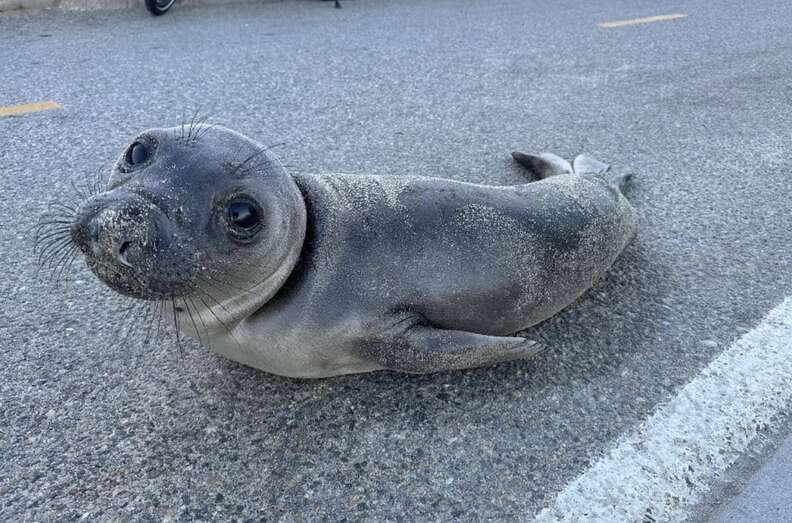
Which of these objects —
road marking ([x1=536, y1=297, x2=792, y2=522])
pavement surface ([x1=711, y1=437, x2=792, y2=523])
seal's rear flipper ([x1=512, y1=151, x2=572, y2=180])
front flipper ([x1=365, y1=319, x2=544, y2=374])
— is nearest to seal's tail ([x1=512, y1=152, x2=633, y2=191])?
seal's rear flipper ([x1=512, y1=151, x2=572, y2=180])

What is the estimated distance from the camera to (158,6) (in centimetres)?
739

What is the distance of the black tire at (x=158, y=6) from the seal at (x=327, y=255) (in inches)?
238

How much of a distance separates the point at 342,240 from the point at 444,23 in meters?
6.32

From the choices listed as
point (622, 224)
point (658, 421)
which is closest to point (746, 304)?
point (622, 224)

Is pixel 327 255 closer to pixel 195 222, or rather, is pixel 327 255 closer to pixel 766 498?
pixel 195 222

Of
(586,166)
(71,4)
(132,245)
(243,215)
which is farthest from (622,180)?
(71,4)

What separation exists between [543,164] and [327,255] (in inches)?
74.1

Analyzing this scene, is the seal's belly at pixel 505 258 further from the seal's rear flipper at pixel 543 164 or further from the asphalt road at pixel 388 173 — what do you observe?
the seal's rear flipper at pixel 543 164

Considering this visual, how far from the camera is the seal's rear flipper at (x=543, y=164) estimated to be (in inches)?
135

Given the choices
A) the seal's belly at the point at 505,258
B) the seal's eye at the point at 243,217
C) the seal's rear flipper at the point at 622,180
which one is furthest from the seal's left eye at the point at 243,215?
the seal's rear flipper at the point at 622,180

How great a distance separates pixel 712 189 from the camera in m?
3.68

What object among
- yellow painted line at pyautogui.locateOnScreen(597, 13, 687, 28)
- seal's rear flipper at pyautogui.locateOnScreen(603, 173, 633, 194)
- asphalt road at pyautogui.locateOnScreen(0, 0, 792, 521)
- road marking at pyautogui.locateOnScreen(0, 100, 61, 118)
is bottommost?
road marking at pyautogui.locateOnScreen(0, 100, 61, 118)

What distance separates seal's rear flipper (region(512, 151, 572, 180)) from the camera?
11.3 ft

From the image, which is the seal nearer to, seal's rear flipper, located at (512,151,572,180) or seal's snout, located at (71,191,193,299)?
seal's snout, located at (71,191,193,299)
